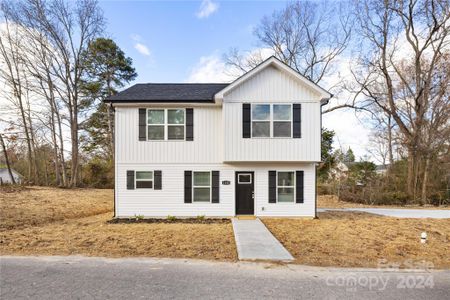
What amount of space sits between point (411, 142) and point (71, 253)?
870 inches

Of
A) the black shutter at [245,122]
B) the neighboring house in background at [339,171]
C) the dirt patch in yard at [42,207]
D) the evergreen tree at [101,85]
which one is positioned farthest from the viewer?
the evergreen tree at [101,85]

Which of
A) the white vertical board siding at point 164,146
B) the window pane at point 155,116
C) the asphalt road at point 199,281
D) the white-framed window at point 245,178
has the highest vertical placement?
the window pane at point 155,116

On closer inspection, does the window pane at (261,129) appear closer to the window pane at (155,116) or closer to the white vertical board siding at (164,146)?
the white vertical board siding at (164,146)

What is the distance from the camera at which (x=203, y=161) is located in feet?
35.8

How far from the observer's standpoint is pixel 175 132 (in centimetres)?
1097

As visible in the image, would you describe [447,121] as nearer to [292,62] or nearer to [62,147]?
[292,62]

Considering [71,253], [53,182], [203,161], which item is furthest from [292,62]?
[53,182]

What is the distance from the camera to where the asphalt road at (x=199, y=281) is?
12.9 feet

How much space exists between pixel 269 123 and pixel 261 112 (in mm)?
616

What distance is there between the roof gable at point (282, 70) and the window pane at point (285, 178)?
12.3 feet

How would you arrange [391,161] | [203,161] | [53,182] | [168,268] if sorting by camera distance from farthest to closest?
1. [53,182]
2. [391,161]
3. [203,161]
4. [168,268]

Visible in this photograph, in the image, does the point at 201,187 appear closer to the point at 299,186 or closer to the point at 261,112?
the point at 261,112

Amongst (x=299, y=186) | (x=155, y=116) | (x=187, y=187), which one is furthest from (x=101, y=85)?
(x=299, y=186)

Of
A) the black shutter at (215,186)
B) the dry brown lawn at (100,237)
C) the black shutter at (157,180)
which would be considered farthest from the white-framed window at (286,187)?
the black shutter at (157,180)
